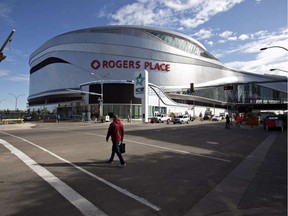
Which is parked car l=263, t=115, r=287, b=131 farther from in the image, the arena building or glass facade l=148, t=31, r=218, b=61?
glass facade l=148, t=31, r=218, b=61

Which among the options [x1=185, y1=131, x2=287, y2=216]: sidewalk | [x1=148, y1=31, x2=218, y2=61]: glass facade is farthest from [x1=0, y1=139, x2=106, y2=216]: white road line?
[x1=148, y1=31, x2=218, y2=61]: glass facade

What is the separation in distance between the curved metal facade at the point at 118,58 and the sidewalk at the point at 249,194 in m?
77.5

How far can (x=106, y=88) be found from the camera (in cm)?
6347

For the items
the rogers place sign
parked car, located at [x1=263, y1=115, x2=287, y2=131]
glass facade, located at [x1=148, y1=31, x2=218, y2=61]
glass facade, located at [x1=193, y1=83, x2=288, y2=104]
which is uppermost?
glass facade, located at [x1=148, y1=31, x2=218, y2=61]

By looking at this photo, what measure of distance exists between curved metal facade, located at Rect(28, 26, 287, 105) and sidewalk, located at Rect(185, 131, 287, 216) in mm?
77514

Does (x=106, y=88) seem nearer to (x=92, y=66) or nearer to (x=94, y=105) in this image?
(x=94, y=105)

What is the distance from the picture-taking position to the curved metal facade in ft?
281

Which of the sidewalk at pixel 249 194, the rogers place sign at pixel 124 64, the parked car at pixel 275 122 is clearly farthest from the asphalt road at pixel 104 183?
the rogers place sign at pixel 124 64

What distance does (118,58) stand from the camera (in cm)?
8488

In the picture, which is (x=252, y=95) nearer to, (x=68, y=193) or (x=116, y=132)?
(x=116, y=132)

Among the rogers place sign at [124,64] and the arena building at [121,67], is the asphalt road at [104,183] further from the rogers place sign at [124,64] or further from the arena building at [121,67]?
the rogers place sign at [124,64]

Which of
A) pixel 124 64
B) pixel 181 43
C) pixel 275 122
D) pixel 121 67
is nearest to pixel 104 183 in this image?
pixel 275 122

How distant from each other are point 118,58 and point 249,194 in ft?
270

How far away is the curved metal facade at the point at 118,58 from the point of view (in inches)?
3369
